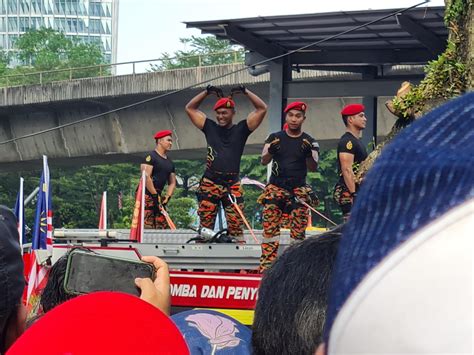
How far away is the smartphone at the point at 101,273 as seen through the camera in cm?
246

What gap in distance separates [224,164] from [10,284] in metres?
7.69

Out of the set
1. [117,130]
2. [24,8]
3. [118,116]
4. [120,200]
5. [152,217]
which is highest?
[24,8]

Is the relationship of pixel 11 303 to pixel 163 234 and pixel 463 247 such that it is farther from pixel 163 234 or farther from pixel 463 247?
pixel 163 234

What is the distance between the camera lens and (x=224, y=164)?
32.3ft

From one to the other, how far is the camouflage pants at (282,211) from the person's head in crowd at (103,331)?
733cm

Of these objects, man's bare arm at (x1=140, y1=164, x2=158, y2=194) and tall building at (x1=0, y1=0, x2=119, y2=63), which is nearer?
man's bare arm at (x1=140, y1=164, x2=158, y2=194)

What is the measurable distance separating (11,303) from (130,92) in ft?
85.9

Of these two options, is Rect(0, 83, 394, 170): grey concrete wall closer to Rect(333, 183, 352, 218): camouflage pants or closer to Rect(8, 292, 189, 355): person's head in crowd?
Rect(333, 183, 352, 218): camouflage pants

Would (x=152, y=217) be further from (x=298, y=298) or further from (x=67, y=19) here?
(x=67, y=19)

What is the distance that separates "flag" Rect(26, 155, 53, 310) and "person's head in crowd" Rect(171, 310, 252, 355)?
472cm

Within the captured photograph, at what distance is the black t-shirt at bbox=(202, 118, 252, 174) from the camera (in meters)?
Result: 9.84

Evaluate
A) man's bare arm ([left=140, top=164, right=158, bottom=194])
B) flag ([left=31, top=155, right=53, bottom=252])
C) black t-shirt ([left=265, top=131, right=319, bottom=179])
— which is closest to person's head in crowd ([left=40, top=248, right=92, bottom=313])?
black t-shirt ([left=265, top=131, right=319, bottom=179])

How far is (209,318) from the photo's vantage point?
292cm

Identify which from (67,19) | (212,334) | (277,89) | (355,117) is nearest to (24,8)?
(67,19)
